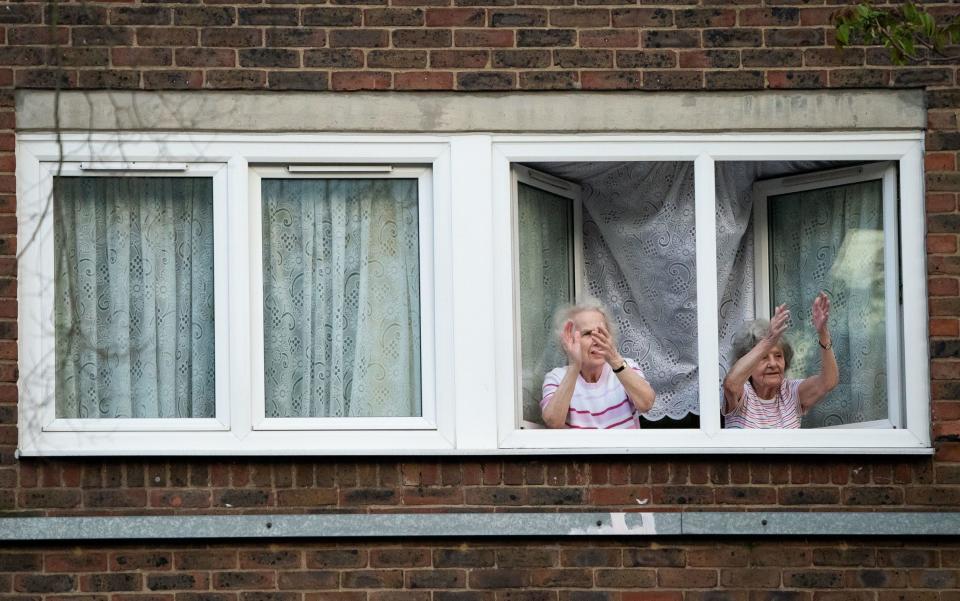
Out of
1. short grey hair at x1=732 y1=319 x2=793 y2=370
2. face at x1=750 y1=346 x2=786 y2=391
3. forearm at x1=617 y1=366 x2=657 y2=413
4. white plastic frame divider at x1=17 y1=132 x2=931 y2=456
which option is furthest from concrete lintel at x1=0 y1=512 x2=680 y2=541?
short grey hair at x1=732 y1=319 x2=793 y2=370

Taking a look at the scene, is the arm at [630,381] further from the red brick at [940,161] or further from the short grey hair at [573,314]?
the red brick at [940,161]

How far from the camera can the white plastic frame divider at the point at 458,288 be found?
248 inches

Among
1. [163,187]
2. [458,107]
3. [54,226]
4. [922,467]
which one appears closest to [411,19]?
[458,107]

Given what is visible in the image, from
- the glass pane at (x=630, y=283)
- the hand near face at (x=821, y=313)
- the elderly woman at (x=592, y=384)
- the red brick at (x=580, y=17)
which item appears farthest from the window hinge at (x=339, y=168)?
the hand near face at (x=821, y=313)

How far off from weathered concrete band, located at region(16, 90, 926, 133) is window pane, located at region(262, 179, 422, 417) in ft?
1.08

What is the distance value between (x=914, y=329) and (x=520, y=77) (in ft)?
7.03

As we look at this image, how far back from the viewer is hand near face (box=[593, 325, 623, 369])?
6.41 metres

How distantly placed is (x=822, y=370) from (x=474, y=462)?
170 centimetres

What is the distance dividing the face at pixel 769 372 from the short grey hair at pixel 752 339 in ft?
0.22

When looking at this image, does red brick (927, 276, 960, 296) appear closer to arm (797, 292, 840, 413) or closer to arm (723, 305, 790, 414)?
arm (797, 292, 840, 413)

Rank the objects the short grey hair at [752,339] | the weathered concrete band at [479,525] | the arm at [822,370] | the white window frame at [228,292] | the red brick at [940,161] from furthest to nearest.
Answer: the short grey hair at [752,339] < the arm at [822,370] < the red brick at [940,161] < the white window frame at [228,292] < the weathered concrete band at [479,525]

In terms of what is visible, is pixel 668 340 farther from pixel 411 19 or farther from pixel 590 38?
pixel 411 19

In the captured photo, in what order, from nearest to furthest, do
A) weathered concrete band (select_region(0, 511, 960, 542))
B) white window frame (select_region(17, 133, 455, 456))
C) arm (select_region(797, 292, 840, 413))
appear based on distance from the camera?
weathered concrete band (select_region(0, 511, 960, 542)), white window frame (select_region(17, 133, 455, 456)), arm (select_region(797, 292, 840, 413))

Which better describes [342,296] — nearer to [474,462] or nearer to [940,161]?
[474,462]
